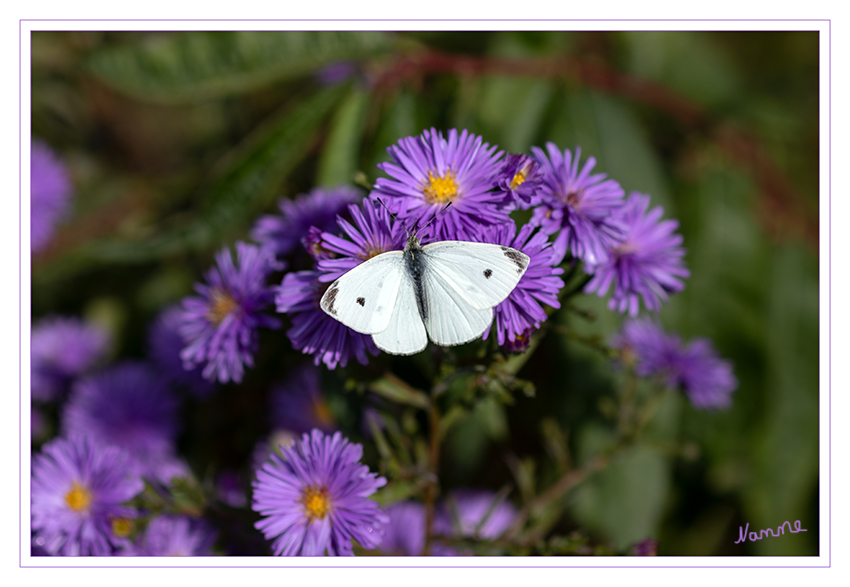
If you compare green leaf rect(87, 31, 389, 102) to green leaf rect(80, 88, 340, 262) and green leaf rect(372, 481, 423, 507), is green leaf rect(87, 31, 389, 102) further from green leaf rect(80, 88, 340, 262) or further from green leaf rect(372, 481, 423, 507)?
green leaf rect(372, 481, 423, 507)

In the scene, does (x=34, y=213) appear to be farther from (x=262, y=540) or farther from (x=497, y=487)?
(x=497, y=487)

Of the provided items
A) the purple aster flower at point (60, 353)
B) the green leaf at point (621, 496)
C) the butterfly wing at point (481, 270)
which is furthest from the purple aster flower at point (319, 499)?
the purple aster flower at point (60, 353)

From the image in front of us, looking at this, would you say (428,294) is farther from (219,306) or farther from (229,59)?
(229,59)
